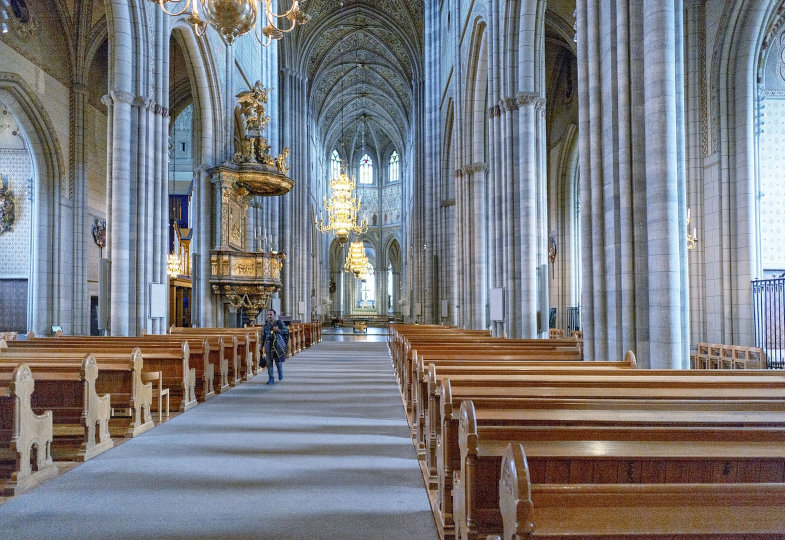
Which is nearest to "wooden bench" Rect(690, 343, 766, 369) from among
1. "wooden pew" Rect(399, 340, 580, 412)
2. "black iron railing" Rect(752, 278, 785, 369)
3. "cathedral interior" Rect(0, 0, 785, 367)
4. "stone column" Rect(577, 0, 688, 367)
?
"black iron railing" Rect(752, 278, 785, 369)

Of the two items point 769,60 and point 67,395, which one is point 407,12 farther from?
point 67,395

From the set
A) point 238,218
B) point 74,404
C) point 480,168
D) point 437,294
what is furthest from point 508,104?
point 437,294

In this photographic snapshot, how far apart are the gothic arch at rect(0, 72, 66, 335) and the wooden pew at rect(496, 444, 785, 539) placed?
18755mm

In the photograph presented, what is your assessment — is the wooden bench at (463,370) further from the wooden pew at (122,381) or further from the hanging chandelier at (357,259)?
the hanging chandelier at (357,259)

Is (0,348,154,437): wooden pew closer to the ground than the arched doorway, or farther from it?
closer to the ground

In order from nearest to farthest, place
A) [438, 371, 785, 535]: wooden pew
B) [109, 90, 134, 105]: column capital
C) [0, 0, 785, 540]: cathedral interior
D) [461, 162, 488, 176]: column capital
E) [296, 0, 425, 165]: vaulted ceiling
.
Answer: [0, 0, 785, 540]: cathedral interior, [438, 371, 785, 535]: wooden pew, [109, 90, 134, 105]: column capital, [461, 162, 488, 176]: column capital, [296, 0, 425, 165]: vaulted ceiling

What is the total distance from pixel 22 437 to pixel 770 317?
1246cm

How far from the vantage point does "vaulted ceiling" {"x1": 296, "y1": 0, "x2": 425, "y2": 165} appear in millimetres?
33062

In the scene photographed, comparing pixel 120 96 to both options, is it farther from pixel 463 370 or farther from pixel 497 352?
pixel 463 370

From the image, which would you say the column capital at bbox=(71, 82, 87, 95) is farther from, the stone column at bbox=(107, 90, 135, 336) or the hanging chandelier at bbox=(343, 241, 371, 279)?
the hanging chandelier at bbox=(343, 241, 371, 279)

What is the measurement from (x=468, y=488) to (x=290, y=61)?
103 ft

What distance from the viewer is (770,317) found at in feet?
37.3

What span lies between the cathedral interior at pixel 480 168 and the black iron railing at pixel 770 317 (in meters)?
0.21

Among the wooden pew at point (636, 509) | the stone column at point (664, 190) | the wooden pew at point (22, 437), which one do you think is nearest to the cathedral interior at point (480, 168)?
the stone column at point (664, 190)
